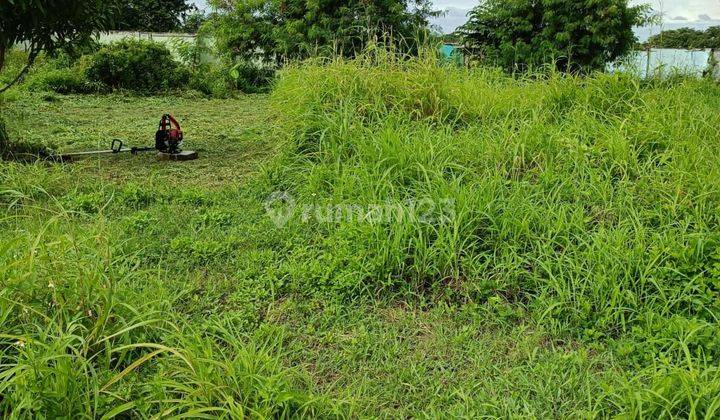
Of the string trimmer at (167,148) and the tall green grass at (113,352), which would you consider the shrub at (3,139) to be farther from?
the tall green grass at (113,352)

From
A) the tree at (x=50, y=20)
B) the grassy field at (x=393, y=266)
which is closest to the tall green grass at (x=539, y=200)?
the grassy field at (x=393, y=266)

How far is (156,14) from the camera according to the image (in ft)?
71.4

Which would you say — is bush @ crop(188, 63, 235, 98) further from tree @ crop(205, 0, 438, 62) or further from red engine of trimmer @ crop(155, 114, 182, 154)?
red engine of trimmer @ crop(155, 114, 182, 154)

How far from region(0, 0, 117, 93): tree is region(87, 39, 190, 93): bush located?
204 inches

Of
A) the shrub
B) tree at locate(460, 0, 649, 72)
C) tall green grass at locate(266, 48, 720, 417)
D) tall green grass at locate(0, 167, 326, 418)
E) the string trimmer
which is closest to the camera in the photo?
tall green grass at locate(0, 167, 326, 418)

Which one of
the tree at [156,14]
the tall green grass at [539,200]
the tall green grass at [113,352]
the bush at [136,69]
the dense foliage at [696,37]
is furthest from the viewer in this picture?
the tree at [156,14]

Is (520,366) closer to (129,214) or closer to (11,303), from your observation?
(11,303)

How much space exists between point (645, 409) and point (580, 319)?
1.72 feet

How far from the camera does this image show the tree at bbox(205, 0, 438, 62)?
971 centimetres

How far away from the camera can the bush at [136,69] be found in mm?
9188

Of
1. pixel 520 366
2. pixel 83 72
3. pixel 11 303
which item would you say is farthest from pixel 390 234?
pixel 83 72

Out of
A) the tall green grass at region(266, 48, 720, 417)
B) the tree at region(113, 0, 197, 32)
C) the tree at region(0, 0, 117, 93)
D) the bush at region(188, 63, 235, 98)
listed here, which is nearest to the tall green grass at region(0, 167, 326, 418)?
the tall green grass at region(266, 48, 720, 417)

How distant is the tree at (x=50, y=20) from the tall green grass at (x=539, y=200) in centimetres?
146

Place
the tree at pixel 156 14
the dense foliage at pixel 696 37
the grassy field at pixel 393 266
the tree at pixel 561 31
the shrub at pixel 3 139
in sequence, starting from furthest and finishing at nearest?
1. the tree at pixel 156 14
2. the dense foliage at pixel 696 37
3. the tree at pixel 561 31
4. the shrub at pixel 3 139
5. the grassy field at pixel 393 266
